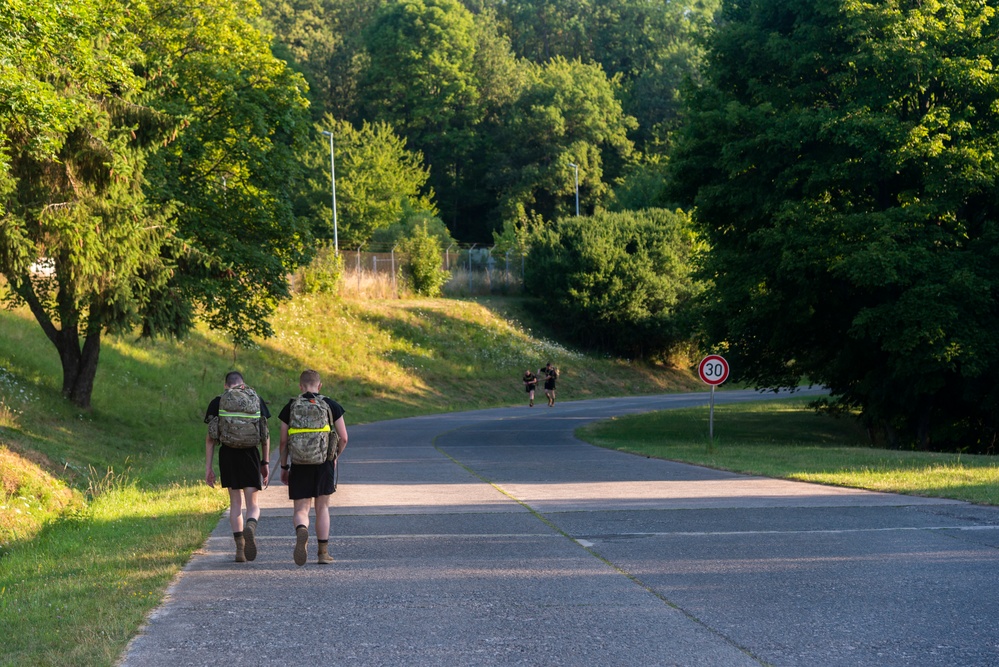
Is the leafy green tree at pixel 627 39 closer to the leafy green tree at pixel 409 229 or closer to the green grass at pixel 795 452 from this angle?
the leafy green tree at pixel 409 229

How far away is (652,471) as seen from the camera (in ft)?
63.5

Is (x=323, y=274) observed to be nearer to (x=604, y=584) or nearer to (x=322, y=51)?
(x=322, y=51)

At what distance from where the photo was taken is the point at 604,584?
9016 mm

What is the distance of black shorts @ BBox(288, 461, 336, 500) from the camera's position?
9.91 m

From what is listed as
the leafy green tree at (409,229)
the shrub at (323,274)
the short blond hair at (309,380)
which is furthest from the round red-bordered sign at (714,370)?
the leafy green tree at (409,229)

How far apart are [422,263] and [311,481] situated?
177 ft

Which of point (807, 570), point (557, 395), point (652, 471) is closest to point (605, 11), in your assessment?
point (557, 395)

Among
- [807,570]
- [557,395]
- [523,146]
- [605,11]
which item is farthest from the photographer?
[605,11]

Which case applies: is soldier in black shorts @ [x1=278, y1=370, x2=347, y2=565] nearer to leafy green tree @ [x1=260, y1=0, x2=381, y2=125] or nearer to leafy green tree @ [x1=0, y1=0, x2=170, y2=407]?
leafy green tree @ [x1=0, y1=0, x2=170, y2=407]

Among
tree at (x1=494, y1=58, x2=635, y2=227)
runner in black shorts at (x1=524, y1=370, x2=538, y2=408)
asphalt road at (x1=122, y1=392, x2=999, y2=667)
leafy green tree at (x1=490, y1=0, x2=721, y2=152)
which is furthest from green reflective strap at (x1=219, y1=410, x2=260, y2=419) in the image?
leafy green tree at (x1=490, y1=0, x2=721, y2=152)

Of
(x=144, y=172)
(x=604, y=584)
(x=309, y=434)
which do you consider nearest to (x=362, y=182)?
(x=144, y=172)

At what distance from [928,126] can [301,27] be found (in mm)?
75532

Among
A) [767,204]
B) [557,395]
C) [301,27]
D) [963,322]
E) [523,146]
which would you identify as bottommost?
[557,395]

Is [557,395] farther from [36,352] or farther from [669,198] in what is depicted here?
[36,352]
